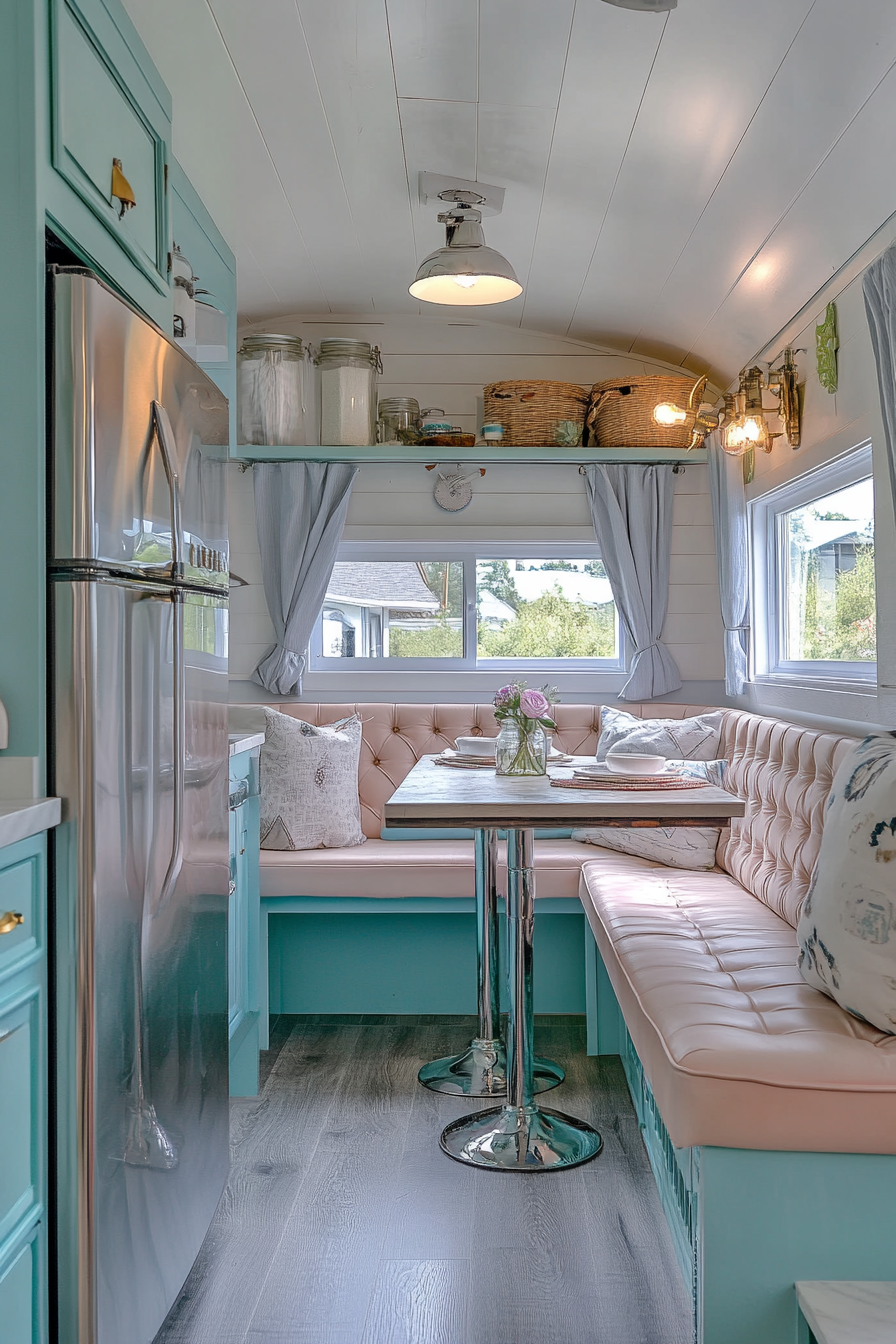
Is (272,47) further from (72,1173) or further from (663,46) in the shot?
(72,1173)

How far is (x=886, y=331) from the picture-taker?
2.36 m

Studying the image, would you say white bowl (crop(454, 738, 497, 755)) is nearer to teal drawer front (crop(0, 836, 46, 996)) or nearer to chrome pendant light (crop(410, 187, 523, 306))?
chrome pendant light (crop(410, 187, 523, 306))

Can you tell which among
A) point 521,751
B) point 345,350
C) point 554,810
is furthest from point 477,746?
point 345,350

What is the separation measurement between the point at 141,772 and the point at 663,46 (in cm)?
192

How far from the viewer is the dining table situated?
2229 millimetres

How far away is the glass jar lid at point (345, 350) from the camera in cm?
423

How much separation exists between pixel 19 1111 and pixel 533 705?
157 centimetres

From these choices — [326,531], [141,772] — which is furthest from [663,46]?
[326,531]

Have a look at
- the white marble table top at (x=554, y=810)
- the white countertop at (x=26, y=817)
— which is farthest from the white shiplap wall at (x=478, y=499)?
the white countertop at (x=26, y=817)

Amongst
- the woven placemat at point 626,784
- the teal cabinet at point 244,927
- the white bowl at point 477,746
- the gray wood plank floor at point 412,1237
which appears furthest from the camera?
the white bowl at point 477,746

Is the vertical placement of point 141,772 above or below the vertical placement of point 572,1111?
above

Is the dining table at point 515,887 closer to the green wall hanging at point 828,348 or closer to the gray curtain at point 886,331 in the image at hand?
the gray curtain at point 886,331

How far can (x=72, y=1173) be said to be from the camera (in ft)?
4.91

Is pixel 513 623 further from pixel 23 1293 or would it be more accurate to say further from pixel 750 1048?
pixel 23 1293
